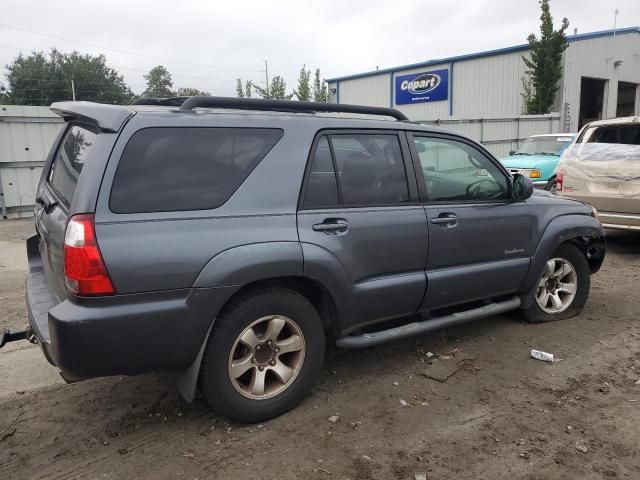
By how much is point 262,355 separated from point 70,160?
167cm

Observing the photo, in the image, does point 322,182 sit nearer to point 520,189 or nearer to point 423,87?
point 520,189

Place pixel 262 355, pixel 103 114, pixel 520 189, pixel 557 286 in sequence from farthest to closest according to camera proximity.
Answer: pixel 557 286 < pixel 520 189 < pixel 262 355 < pixel 103 114

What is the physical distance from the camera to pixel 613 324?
15.7ft

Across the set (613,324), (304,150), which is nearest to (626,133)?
(613,324)

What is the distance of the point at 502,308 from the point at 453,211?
0.99m

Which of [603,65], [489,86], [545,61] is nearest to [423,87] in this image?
[489,86]

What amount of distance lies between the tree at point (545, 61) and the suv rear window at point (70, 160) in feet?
72.5

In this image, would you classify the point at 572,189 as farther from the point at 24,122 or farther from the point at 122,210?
the point at 24,122

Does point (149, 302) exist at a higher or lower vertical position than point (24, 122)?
lower

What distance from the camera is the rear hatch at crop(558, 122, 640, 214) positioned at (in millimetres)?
7117

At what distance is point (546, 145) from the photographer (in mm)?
12914

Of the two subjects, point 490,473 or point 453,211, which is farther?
point 453,211

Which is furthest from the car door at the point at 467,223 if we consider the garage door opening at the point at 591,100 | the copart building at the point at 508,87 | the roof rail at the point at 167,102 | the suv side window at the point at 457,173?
the garage door opening at the point at 591,100

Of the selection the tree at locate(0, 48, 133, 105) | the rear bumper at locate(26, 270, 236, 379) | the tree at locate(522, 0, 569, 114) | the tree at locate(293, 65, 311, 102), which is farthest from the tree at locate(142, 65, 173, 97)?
the rear bumper at locate(26, 270, 236, 379)
